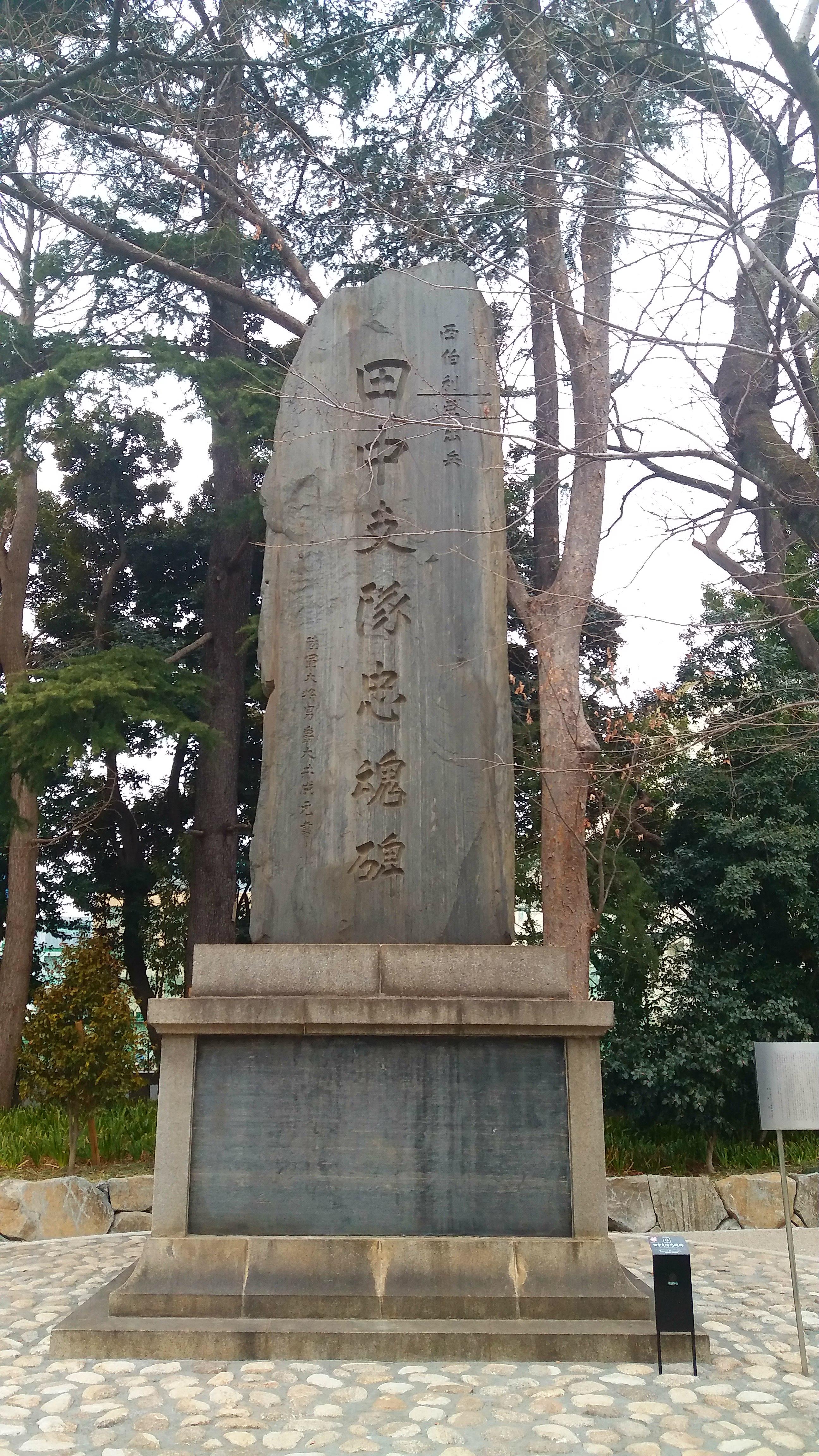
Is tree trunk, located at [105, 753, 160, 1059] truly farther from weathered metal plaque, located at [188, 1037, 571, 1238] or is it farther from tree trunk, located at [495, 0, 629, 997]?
weathered metal plaque, located at [188, 1037, 571, 1238]

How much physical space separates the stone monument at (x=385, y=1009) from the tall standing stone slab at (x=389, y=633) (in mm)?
15

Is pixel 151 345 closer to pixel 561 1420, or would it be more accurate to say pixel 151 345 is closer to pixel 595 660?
pixel 595 660

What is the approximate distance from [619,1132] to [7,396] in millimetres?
8978

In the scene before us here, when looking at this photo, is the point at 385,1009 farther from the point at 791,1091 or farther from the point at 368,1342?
the point at 791,1091

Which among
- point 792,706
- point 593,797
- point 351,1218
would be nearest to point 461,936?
point 351,1218

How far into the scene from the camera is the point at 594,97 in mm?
7391

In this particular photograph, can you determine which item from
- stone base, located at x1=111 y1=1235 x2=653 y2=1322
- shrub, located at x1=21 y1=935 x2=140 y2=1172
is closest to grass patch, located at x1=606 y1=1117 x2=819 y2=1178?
shrub, located at x1=21 y1=935 x2=140 y2=1172

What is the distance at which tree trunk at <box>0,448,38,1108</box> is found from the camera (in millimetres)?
10945

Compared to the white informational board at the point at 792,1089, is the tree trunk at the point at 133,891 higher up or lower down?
higher up

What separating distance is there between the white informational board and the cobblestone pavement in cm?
93

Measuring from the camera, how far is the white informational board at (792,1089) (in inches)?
179

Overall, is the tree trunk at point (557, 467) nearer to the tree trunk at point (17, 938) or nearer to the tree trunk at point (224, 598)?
the tree trunk at point (224, 598)

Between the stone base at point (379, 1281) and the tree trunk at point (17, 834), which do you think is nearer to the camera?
the stone base at point (379, 1281)

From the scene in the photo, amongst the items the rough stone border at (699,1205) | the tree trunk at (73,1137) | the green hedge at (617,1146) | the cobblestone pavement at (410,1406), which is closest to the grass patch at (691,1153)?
the green hedge at (617,1146)
